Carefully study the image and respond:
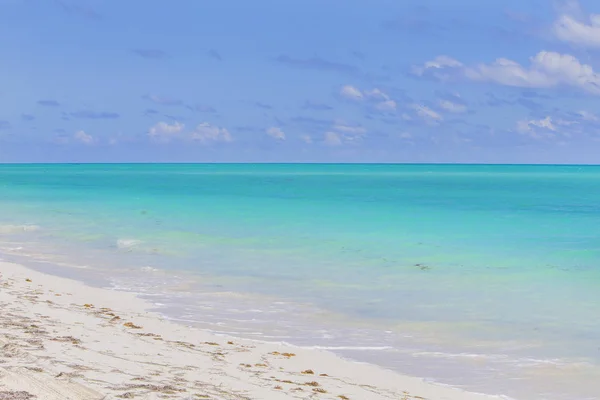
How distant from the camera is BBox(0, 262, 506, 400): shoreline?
5.82 metres

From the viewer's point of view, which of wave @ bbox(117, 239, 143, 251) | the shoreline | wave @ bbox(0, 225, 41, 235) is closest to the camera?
the shoreline

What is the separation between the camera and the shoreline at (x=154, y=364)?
5.82 m

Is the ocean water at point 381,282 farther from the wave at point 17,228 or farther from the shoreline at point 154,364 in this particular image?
the shoreline at point 154,364

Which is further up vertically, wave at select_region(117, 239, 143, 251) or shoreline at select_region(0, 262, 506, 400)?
wave at select_region(117, 239, 143, 251)

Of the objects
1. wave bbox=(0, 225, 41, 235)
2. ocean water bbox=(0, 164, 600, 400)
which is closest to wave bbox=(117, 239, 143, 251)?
ocean water bbox=(0, 164, 600, 400)

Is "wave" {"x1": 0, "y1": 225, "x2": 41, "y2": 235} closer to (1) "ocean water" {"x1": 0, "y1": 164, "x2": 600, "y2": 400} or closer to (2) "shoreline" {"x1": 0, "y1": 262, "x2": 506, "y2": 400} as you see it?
(1) "ocean water" {"x1": 0, "y1": 164, "x2": 600, "y2": 400}

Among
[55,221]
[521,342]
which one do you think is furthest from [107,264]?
[55,221]

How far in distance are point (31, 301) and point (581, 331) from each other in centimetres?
848

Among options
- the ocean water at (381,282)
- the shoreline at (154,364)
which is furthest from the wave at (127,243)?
the shoreline at (154,364)

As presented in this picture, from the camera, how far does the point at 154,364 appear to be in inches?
274

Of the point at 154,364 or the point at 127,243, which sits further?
the point at 127,243

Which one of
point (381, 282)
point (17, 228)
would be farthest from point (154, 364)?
point (17, 228)

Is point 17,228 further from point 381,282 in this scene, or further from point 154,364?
point 154,364

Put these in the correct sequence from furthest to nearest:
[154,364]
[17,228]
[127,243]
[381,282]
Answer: [17,228] → [127,243] → [381,282] → [154,364]
